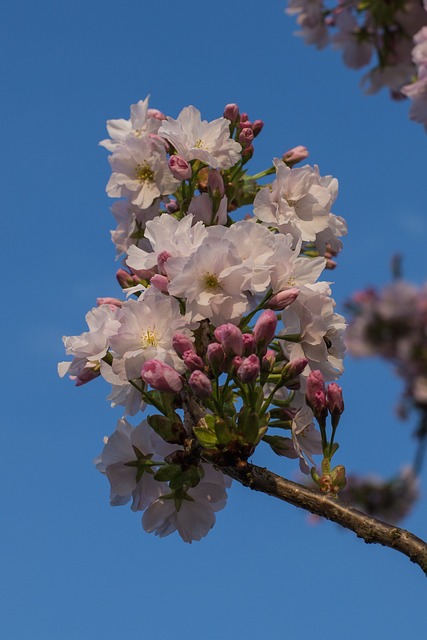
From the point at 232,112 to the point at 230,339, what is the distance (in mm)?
1226

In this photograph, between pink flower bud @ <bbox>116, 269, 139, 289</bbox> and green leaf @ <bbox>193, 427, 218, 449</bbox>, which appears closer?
green leaf @ <bbox>193, 427, 218, 449</bbox>

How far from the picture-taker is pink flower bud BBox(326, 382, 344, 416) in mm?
2578

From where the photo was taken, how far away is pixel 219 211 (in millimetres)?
3051

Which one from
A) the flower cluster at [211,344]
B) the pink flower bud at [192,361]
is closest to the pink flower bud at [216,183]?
the flower cluster at [211,344]

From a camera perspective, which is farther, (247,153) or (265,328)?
(247,153)

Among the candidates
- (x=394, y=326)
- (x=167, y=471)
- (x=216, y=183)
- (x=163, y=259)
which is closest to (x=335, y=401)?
(x=167, y=471)

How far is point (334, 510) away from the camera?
238 centimetres

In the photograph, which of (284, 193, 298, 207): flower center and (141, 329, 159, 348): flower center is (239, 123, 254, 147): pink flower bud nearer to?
(284, 193, 298, 207): flower center

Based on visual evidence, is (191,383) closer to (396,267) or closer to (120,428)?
(120,428)

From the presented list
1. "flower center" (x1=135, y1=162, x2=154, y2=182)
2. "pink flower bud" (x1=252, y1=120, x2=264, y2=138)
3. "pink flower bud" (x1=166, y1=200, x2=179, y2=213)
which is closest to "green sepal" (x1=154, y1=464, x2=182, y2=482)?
"pink flower bud" (x1=166, y1=200, x2=179, y2=213)

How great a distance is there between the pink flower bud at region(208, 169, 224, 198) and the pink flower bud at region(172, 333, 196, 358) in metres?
0.73

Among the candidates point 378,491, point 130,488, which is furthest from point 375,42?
point 378,491

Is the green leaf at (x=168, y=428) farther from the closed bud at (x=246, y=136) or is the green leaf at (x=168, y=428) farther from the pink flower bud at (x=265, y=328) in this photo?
the closed bud at (x=246, y=136)

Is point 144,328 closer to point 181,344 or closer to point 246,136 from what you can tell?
point 181,344
